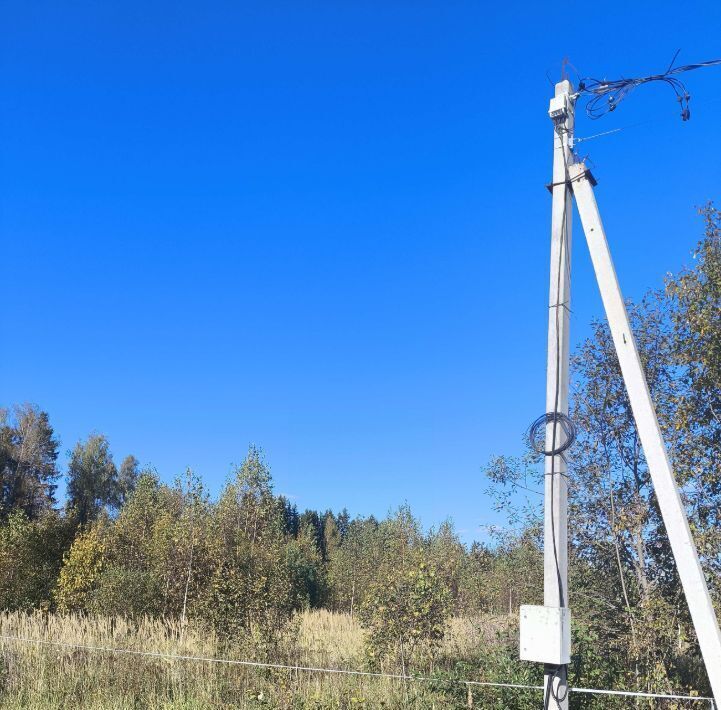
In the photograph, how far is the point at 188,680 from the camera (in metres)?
8.58

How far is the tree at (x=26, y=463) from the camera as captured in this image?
39562 millimetres

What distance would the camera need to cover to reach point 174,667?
8.81 meters

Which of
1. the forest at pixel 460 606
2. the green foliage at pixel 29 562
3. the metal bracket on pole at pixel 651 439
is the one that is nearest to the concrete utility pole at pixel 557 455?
the metal bracket on pole at pixel 651 439

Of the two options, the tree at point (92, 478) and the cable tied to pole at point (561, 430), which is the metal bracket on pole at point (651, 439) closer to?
the cable tied to pole at point (561, 430)

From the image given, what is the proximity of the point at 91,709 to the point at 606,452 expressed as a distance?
6.99 metres

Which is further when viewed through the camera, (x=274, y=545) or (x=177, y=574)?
(x=177, y=574)

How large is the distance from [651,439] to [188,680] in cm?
748

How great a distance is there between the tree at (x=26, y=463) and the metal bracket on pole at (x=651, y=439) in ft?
136

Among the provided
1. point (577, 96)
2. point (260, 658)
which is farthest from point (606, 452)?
point (260, 658)

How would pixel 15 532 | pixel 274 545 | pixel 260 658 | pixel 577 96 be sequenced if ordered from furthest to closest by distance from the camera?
pixel 15 532
pixel 274 545
pixel 260 658
pixel 577 96

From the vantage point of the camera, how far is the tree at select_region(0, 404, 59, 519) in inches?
1558

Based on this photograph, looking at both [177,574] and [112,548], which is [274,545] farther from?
[112,548]

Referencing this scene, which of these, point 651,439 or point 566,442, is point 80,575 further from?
point 651,439

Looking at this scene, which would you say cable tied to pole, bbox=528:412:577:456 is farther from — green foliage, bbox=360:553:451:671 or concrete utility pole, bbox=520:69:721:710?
green foliage, bbox=360:553:451:671
